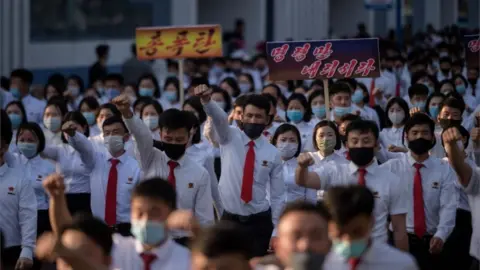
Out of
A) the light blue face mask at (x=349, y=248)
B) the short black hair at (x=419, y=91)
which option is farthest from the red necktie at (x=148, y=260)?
the short black hair at (x=419, y=91)

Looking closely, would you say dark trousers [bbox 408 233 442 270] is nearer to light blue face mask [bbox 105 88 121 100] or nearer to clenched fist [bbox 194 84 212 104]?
clenched fist [bbox 194 84 212 104]

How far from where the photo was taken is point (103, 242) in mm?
5941

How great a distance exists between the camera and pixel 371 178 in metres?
8.68

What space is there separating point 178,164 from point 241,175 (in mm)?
936

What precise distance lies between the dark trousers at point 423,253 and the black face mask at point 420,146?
62cm

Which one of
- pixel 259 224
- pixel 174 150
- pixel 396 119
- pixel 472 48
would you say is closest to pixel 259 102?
pixel 259 224

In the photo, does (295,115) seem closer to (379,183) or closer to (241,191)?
(241,191)

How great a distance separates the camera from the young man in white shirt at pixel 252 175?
9883 mm

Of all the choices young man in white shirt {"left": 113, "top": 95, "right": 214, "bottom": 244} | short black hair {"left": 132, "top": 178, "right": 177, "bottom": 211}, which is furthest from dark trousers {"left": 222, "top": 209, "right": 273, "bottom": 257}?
short black hair {"left": 132, "top": 178, "right": 177, "bottom": 211}

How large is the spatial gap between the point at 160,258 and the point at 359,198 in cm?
103

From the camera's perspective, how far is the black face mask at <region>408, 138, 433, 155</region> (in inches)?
373

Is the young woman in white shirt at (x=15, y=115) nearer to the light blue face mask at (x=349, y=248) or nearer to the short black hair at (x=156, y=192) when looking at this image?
the short black hair at (x=156, y=192)

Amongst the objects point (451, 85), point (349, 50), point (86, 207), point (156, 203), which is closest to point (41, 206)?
point (86, 207)

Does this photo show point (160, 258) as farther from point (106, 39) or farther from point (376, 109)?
point (106, 39)
